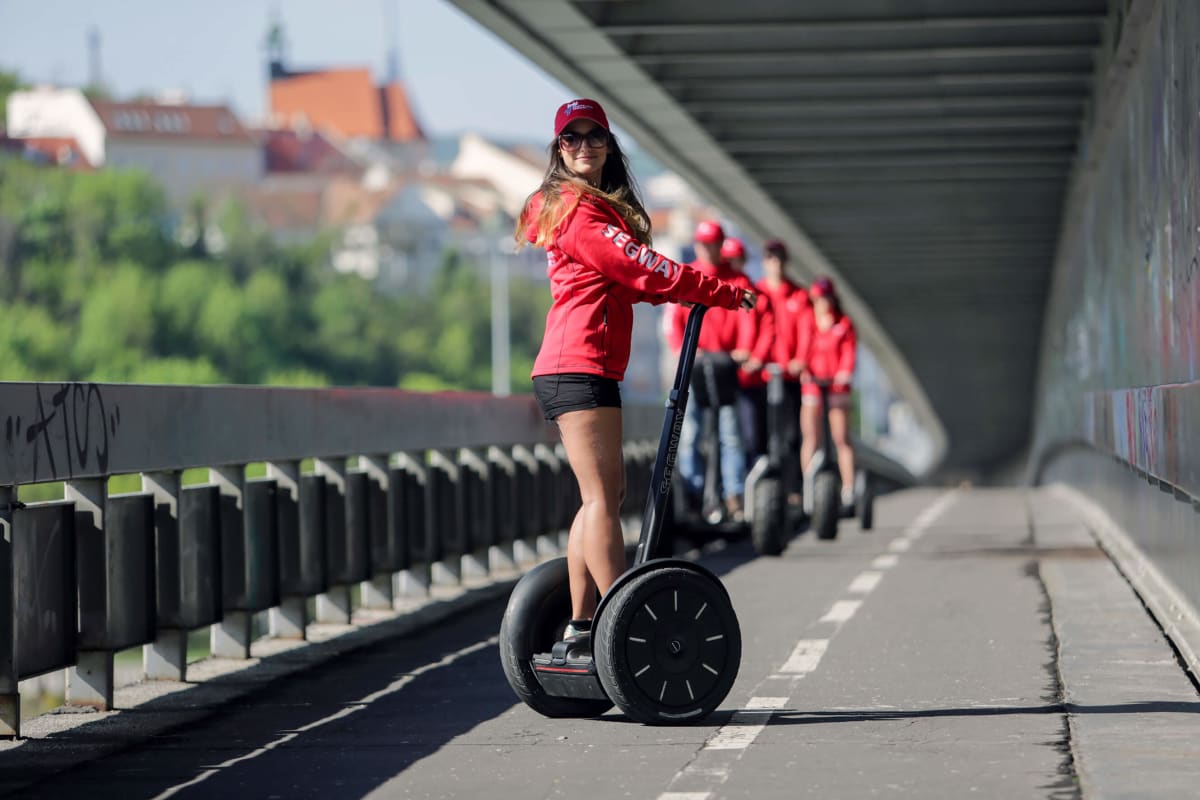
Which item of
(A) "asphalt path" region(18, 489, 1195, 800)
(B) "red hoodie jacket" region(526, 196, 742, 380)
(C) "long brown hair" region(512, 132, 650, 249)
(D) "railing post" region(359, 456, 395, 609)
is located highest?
(C) "long brown hair" region(512, 132, 650, 249)

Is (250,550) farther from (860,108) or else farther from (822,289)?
(860,108)

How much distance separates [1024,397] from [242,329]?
8603cm

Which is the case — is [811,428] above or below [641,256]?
below

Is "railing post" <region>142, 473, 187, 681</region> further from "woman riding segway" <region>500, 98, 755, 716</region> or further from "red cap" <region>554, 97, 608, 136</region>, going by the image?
"red cap" <region>554, 97, 608, 136</region>

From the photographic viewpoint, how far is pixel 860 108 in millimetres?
26297

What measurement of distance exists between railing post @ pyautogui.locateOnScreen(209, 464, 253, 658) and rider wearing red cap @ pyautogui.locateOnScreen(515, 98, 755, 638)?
234 cm

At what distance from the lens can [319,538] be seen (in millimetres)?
10602

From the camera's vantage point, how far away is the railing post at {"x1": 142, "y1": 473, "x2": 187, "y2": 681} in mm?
8688

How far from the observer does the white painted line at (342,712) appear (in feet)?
21.5

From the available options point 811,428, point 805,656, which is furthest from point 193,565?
point 811,428

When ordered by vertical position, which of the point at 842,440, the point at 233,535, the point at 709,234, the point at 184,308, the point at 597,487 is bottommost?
the point at 233,535

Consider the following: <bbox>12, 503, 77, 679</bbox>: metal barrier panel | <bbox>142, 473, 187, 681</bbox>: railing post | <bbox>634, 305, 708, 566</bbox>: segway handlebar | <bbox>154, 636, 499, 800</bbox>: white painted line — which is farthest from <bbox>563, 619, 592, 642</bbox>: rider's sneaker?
<bbox>142, 473, 187, 681</bbox>: railing post

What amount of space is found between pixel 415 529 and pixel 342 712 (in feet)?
15.0

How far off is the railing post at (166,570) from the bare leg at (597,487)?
1972mm
